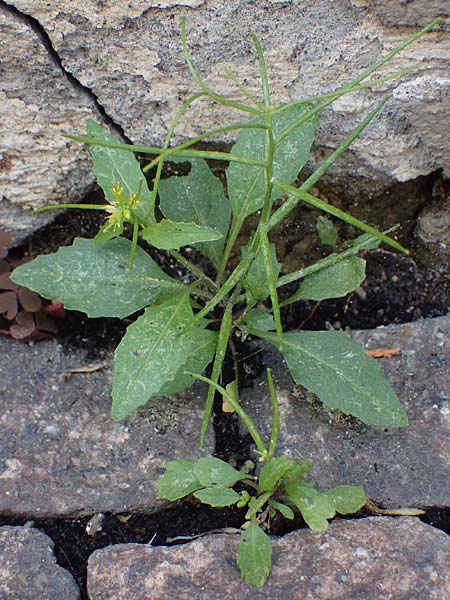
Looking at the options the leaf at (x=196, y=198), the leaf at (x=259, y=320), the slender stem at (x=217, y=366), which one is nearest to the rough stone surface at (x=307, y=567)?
the slender stem at (x=217, y=366)

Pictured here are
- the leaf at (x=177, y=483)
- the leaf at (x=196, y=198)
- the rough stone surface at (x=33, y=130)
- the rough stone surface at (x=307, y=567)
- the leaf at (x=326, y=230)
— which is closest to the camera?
the rough stone surface at (x=307, y=567)

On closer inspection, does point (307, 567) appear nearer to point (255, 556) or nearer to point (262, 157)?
point (255, 556)

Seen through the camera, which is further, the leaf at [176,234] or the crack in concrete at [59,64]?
the crack in concrete at [59,64]

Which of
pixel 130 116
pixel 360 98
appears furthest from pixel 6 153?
pixel 360 98

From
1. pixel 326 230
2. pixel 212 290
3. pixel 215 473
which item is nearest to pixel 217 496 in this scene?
pixel 215 473

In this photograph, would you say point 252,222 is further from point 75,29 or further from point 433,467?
Answer: point 433,467

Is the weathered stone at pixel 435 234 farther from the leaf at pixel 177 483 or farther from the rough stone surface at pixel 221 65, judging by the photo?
the leaf at pixel 177 483

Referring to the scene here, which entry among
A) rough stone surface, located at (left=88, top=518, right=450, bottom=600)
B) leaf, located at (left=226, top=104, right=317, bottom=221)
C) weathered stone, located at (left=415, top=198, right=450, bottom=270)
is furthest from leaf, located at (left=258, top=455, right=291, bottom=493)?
weathered stone, located at (left=415, top=198, right=450, bottom=270)
